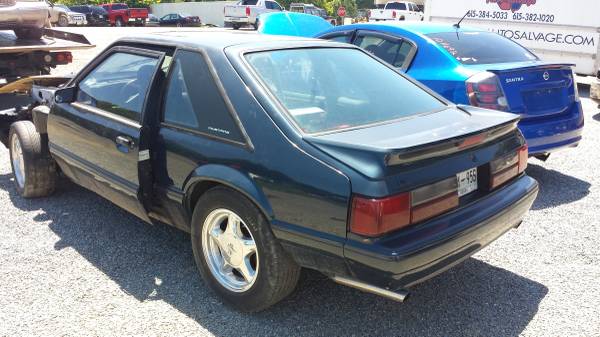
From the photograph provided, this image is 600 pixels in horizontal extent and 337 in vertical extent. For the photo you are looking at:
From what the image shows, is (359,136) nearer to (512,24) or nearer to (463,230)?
(463,230)

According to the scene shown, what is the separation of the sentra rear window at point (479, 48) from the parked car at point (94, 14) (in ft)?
124

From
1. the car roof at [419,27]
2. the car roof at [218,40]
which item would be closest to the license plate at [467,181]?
the car roof at [218,40]

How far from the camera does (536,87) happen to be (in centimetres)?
492

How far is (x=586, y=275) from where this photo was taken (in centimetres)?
346

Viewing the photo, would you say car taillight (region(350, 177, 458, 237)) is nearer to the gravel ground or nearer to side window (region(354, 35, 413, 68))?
the gravel ground

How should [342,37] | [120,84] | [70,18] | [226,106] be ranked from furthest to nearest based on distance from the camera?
[70,18] → [342,37] → [120,84] → [226,106]

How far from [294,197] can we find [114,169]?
165 centimetres

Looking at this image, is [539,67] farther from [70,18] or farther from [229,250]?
[70,18]

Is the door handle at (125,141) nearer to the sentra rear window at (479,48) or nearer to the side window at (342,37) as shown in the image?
the sentra rear window at (479,48)

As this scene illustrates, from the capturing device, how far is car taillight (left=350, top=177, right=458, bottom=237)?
2332mm

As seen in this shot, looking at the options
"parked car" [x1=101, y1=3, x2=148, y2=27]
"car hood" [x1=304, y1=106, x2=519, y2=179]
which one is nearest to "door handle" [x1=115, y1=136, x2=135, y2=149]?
"car hood" [x1=304, y1=106, x2=519, y2=179]

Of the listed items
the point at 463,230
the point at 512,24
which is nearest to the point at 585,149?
the point at 463,230

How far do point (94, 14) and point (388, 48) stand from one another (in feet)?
124

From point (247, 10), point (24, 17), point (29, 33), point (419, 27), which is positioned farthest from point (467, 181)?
point (247, 10)
